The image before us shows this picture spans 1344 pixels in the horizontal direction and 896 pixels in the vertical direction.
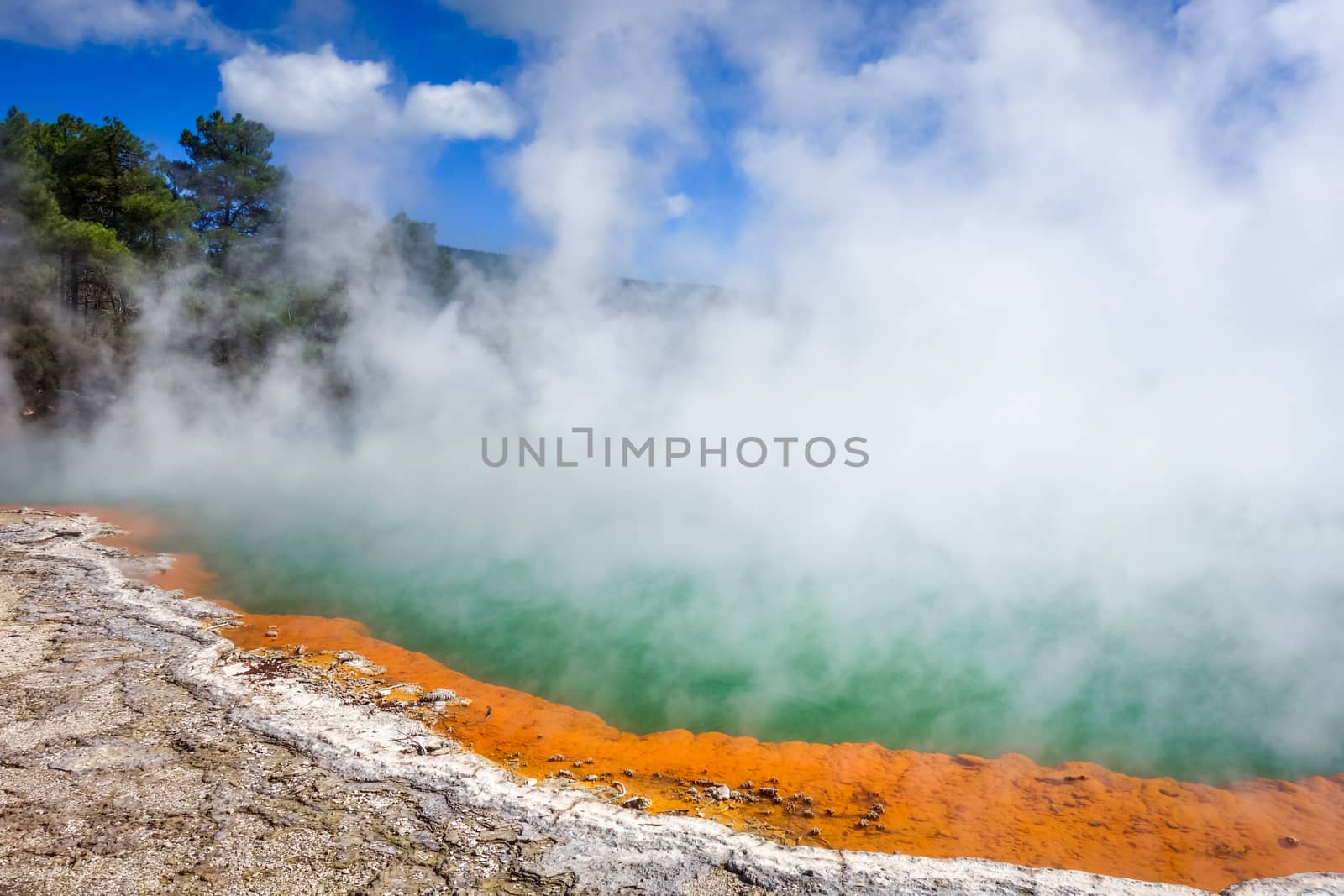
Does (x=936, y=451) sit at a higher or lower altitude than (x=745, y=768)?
higher

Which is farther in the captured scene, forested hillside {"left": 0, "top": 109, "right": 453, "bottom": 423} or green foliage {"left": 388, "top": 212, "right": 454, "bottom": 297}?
green foliage {"left": 388, "top": 212, "right": 454, "bottom": 297}

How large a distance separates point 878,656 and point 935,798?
1677 millimetres

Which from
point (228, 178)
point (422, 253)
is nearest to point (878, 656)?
point (422, 253)

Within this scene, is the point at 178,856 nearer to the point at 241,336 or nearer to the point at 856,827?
the point at 856,827

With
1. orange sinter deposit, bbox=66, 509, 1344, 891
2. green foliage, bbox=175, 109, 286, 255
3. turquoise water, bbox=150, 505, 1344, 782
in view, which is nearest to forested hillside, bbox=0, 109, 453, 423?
green foliage, bbox=175, 109, 286, 255

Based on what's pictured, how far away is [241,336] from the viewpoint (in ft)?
45.7

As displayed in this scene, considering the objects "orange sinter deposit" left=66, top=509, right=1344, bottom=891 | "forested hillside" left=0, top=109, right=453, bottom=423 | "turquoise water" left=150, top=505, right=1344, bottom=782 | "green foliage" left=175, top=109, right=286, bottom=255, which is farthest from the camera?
"green foliage" left=175, top=109, right=286, bottom=255

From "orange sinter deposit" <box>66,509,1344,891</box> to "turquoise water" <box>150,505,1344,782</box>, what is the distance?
23 centimetres

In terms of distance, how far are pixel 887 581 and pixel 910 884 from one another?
150 inches

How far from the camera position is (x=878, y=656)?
513 cm

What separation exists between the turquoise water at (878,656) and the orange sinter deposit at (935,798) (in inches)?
8.9

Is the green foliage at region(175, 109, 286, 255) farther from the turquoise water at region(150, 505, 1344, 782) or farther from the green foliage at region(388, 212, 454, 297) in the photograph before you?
the turquoise water at region(150, 505, 1344, 782)

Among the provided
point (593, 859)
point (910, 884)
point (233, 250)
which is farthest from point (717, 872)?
point (233, 250)

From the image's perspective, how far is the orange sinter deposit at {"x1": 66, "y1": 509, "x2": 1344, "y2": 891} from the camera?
10.1ft
